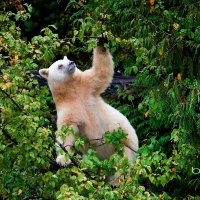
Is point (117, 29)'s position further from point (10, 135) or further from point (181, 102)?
point (10, 135)

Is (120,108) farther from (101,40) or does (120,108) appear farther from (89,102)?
(101,40)

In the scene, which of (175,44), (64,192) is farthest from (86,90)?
(64,192)

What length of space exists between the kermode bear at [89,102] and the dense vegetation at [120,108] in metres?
0.23

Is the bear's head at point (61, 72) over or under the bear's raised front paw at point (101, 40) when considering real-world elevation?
A: under

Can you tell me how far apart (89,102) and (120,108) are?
1.71 m

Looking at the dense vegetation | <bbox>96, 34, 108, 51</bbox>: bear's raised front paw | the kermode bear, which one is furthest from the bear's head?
<bbox>96, 34, 108, 51</bbox>: bear's raised front paw

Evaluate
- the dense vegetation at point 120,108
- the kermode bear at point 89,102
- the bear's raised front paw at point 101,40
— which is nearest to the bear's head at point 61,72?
the kermode bear at point 89,102

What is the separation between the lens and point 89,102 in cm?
600

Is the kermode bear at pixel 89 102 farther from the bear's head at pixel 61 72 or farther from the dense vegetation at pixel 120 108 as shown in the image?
the dense vegetation at pixel 120 108

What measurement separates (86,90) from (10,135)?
139 cm

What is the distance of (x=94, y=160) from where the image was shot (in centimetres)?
422

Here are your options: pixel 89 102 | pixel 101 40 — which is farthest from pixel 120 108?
pixel 101 40

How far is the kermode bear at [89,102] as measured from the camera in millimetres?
5844

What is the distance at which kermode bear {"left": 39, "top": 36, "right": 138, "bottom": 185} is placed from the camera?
Answer: 584cm
